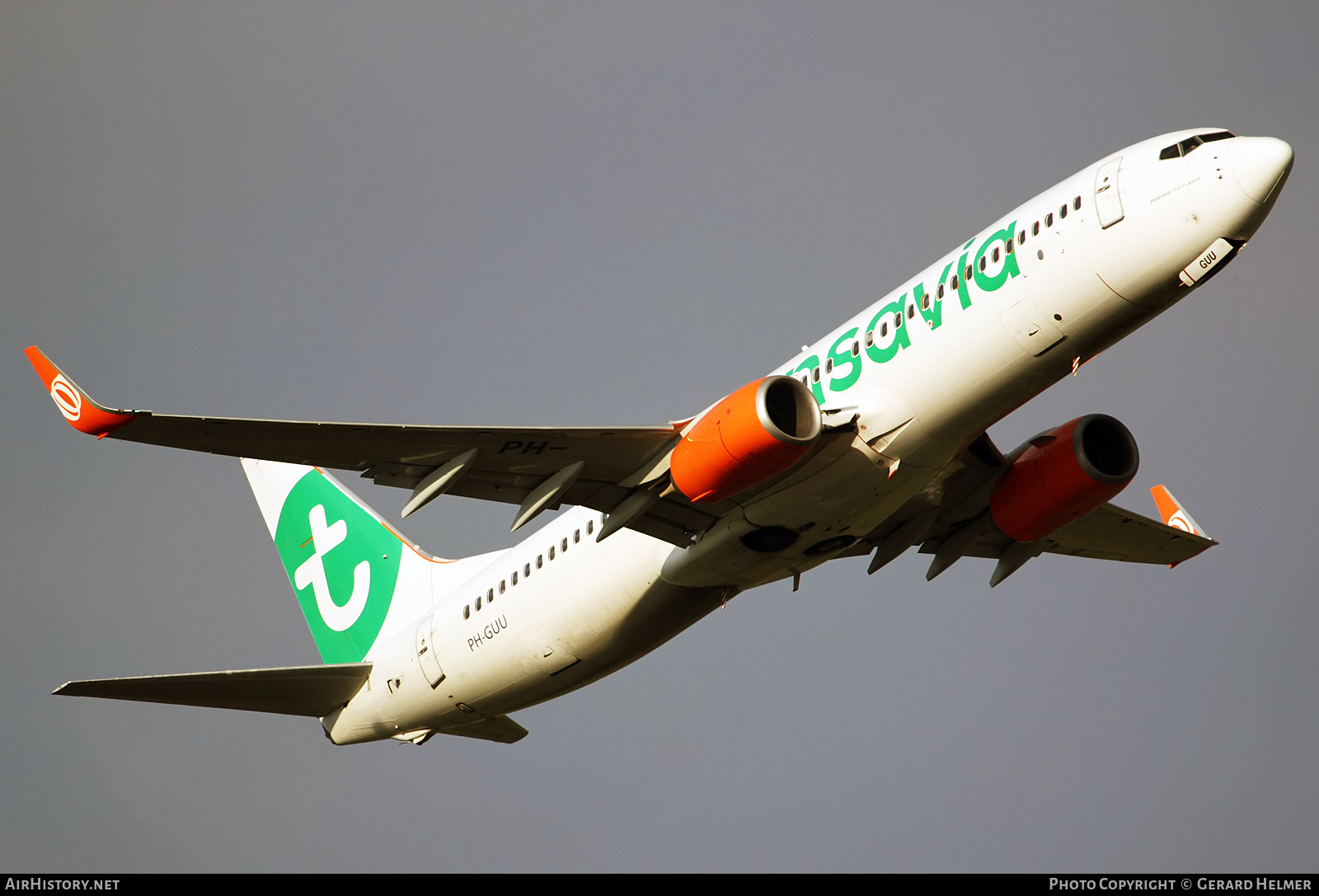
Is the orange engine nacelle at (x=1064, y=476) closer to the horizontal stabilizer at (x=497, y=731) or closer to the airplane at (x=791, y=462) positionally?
the airplane at (x=791, y=462)

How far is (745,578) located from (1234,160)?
1176cm

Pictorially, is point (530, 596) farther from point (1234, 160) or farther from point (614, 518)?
point (1234, 160)

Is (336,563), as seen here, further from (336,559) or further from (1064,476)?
(1064,476)

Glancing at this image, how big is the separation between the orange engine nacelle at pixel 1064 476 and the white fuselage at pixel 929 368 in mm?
3981

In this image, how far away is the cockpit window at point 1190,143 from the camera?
23891mm

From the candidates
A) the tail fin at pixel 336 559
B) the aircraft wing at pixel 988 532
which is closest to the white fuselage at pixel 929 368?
the aircraft wing at pixel 988 532

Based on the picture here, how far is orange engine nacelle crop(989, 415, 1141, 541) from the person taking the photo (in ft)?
93.7

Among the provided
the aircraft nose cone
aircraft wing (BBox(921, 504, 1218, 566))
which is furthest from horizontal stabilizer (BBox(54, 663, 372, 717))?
the aircraft nose cone

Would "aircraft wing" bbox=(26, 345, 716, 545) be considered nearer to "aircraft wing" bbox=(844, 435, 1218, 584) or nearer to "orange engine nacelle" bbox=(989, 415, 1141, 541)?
"aircraft wing" bbox=(844, 435, 1218, 584)

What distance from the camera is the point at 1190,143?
23953mm

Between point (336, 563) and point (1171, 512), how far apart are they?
2159 centimetres

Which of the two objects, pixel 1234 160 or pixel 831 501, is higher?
pixel 1234 160
